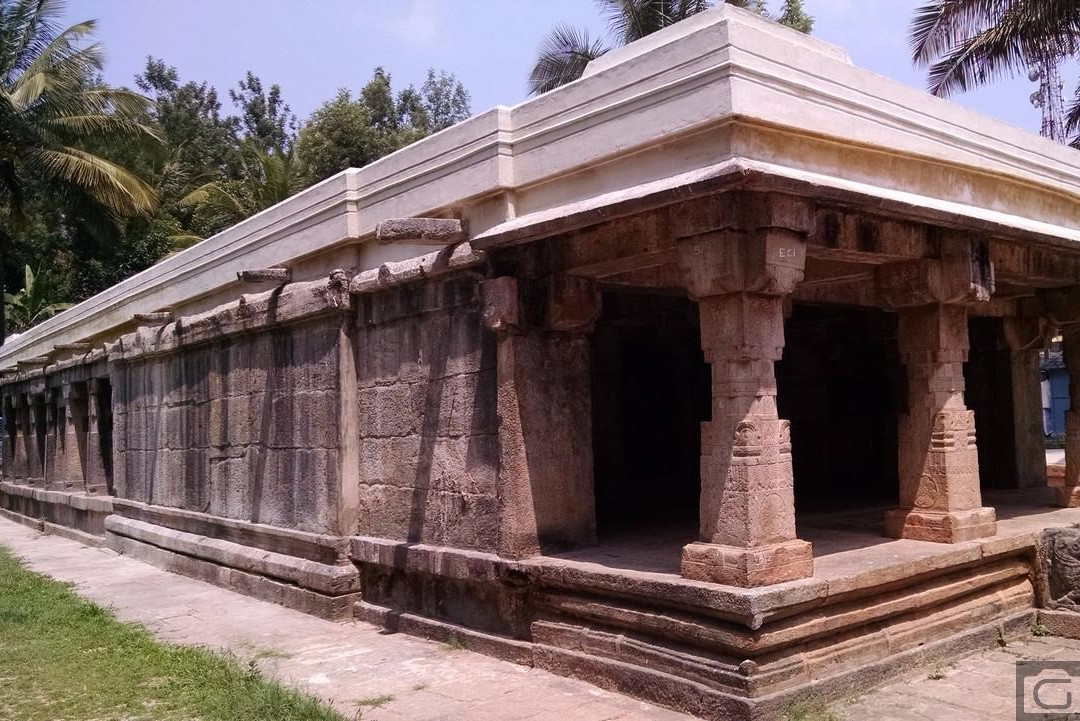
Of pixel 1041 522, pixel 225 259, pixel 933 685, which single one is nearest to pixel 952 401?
pixel 1041 522

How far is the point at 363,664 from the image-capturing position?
21.0 ft

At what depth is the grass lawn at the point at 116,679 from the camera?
5.37 metres

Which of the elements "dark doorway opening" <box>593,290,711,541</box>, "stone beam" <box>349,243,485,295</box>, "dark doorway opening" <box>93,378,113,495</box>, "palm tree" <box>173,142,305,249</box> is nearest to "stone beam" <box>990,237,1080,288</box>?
"dark doorway opening" <box>593,290,711,541</box>

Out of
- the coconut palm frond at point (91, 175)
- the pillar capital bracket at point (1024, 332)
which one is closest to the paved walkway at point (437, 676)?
the pillar capital bracket at point (1024, 332)

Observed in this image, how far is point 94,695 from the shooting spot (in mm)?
5828

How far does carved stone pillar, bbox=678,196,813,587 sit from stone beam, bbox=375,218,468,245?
1979 millimetres

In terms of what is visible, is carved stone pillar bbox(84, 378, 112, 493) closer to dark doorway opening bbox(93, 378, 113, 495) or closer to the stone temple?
dark doorway opening bbox(93, 378, 113, 495)

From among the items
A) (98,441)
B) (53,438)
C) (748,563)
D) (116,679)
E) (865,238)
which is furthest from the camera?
(53,438)

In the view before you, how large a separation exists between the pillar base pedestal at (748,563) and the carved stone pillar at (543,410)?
134cm

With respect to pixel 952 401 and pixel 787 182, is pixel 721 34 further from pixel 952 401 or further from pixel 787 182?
pixel 952 401

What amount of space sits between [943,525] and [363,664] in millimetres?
3877

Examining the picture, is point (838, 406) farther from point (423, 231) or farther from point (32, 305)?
point (32, 305)

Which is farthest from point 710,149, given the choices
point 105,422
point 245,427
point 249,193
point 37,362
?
point 249,193

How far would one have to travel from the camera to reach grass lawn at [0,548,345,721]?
5.37 m
